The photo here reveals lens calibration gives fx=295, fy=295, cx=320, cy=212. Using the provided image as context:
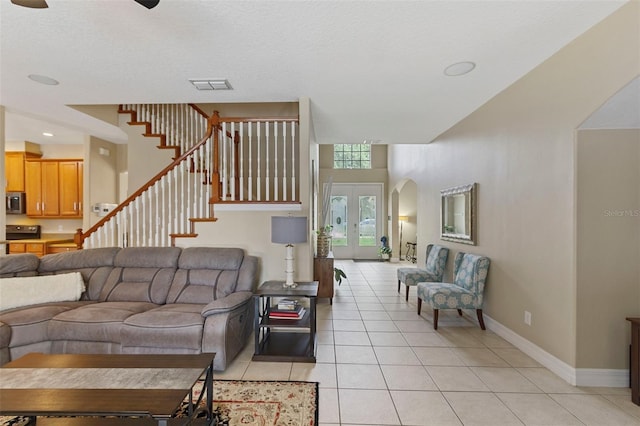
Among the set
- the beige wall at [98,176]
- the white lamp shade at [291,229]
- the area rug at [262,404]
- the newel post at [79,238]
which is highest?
the beige wall at [98,176]

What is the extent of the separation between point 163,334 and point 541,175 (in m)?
3.82

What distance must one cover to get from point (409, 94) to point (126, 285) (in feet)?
12.8

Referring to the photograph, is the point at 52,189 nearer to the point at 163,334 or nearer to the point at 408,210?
the point at 163,334

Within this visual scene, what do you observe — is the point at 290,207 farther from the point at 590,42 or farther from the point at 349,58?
the point at 590,42

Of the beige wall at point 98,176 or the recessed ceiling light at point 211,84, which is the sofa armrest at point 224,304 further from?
the beige wall at point 98,176

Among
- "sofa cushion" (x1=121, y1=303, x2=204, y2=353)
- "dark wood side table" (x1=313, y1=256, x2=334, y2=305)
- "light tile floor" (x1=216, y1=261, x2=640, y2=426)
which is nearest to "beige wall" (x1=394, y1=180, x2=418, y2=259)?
"dark wood side table" (x1=313, y1=256, x2=334, y2=305)

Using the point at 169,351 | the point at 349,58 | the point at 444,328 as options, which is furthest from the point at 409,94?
the point at 169,351

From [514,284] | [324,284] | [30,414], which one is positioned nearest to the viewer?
[30,414]

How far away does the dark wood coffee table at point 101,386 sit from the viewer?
1446 mm

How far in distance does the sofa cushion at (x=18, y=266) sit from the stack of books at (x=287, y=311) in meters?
2.71

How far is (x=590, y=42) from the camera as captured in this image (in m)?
2.28

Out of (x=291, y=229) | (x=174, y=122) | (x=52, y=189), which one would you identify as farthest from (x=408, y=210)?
(x=52, y=189)

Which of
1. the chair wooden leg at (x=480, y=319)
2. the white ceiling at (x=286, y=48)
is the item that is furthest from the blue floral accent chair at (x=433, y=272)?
the white ceiling at (x=286, y=48)

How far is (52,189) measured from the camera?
18.5 ft
